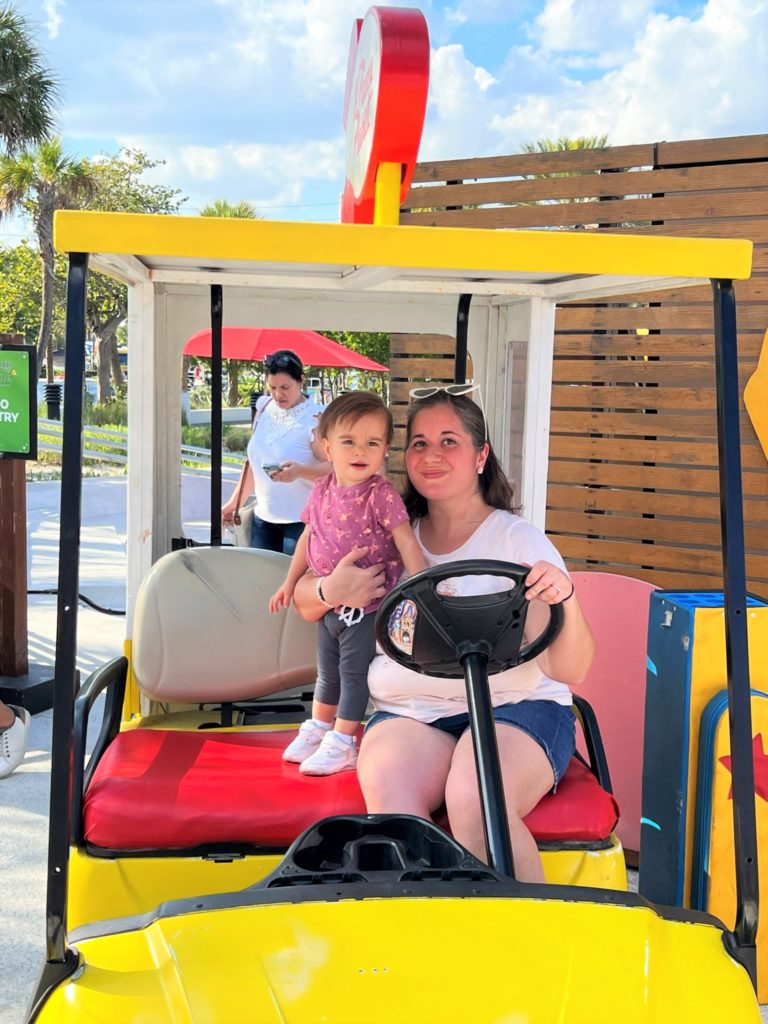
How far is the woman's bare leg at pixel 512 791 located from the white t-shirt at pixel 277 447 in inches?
91.9

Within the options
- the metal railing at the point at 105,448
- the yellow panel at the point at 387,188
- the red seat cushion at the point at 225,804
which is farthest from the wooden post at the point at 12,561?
the metal railing at the point at 105,448

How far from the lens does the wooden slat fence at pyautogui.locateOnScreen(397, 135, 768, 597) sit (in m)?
5.23

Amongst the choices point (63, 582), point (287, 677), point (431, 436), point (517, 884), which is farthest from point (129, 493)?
point (517, 884)

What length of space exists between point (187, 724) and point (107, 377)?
27.2 meters

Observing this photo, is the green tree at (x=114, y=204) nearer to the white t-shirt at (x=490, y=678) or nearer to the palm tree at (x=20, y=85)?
the palm tree at (x=20, y=85)

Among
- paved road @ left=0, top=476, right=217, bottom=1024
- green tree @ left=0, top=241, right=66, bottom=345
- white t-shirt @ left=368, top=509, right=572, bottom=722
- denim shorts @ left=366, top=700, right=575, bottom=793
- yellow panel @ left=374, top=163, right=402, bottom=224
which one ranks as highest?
green tree @ left=0, top=241, right=66, bottom=345

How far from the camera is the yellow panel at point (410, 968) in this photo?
138cm

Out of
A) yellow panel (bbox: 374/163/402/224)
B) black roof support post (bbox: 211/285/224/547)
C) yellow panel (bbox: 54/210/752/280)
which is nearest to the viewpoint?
yellow panel (bbox: 54/210/752/280)

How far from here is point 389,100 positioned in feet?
6.01

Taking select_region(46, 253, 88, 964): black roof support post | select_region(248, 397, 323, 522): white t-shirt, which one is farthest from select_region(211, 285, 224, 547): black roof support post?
select_region(46, 253, 88, 964): black roof support post

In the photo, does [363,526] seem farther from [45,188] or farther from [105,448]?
[45,188]

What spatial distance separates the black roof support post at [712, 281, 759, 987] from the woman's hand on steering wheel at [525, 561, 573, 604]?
32 centimetres

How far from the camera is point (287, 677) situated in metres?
3.02

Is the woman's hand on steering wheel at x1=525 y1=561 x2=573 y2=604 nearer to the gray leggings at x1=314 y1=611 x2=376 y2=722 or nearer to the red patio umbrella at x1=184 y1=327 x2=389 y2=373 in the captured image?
the gray leggings at x1=314 y1=611 x2=376 y2=722
